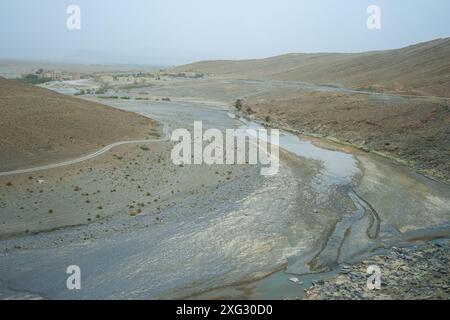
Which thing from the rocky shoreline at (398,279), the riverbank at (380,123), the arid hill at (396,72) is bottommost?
the rocky shoreline at (398,279)

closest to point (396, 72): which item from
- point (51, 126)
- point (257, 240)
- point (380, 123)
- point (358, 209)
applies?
point (380, 123)

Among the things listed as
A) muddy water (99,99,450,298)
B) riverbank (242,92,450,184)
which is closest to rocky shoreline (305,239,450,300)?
muddy water (99,99,450,298)

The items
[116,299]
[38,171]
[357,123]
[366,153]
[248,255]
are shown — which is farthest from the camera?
[357,123]

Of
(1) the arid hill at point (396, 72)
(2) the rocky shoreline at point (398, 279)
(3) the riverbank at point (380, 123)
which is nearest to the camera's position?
(2) the rocky shoreline at point (398, 279)

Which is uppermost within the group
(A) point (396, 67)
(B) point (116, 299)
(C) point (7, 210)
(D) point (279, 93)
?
(A) point (396, 67)

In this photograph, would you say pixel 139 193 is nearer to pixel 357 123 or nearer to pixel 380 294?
pixel 380 294

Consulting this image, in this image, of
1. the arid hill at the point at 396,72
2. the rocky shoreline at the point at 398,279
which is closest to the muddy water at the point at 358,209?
the rocky shoreline at the point at 398,279

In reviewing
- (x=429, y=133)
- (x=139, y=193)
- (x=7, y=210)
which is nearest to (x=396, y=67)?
(x=429, y=133)

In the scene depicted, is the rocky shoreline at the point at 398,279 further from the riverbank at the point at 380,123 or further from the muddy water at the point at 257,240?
the riverbank at the point at 380,123
